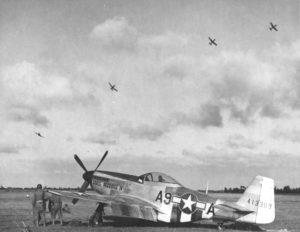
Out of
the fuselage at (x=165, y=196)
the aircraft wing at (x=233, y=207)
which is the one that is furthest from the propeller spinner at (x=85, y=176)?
the aircraft wing at (x=233, y=207)

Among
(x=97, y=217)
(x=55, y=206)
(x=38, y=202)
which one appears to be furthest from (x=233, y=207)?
(x=38, y=202)

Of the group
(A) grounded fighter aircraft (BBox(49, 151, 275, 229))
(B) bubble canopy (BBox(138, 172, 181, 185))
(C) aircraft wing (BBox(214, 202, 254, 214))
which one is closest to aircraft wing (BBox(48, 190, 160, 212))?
(A) grounded fighter aircraft (BBox(49, 151, 275, 229))

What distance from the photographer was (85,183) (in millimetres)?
15141

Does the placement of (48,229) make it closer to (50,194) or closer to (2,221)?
(50,194)

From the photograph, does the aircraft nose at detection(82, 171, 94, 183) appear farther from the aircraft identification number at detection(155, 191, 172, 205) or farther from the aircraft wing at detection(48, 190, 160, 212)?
the aircraft identification number at detection(155, 191, 172, 205)

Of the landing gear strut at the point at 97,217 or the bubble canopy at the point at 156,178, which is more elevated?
the bubble canopy at the point at 156,178

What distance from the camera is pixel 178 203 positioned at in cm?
1168

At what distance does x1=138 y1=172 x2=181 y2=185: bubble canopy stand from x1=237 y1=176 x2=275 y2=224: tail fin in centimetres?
219

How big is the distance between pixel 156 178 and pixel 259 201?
319cm

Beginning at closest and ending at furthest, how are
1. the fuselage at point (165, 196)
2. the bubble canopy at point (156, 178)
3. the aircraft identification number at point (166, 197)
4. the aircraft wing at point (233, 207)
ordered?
the aircraft wing at point (233, 207), the fuselage at point (165, 196), the aircraft identification number at point (166, 197), the bubble canopy at point (156, 178)

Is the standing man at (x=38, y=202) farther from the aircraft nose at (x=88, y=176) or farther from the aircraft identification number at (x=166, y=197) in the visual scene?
the aircraft identification number at (x=166, y=197)

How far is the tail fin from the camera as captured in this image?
36.0 ft

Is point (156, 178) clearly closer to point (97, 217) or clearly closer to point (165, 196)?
point (165, 196)

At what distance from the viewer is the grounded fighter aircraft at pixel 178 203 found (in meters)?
11.1
